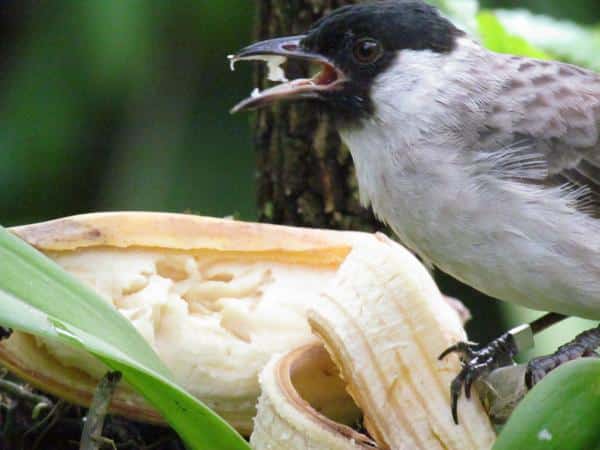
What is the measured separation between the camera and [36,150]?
5195 millimetres

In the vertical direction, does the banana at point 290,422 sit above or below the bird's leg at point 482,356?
above

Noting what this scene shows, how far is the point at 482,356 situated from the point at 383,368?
37 centimetres

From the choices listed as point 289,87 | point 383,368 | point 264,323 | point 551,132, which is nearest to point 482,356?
point 383,368

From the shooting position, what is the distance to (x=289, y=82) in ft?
9.81

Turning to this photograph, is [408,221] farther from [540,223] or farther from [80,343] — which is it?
[80,343]

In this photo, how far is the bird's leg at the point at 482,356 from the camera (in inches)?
96.5

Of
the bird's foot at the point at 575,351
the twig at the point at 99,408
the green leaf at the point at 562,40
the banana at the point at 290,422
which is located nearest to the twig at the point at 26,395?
the twig at the point at 99,408

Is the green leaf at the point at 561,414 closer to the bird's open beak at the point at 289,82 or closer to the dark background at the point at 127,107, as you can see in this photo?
the bird's open beak at the point at 289,82

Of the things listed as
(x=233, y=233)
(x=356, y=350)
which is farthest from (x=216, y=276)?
(x=356, y=350)

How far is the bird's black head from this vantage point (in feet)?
9.68

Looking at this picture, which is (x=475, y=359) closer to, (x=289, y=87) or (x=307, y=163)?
(x=289, y=87)

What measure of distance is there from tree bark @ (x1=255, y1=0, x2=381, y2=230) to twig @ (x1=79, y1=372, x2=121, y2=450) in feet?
4.55

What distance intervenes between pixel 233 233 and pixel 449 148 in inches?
23.5

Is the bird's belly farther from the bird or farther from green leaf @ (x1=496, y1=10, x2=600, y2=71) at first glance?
green leaf @ (x1=496, y1=10, x2=600, y2=71)
